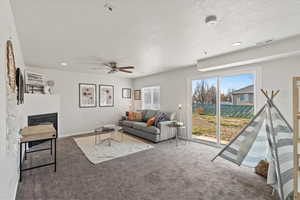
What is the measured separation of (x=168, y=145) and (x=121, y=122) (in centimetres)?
263

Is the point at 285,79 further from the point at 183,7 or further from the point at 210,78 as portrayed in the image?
the point at 183,7

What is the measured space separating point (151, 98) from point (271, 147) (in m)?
4.74

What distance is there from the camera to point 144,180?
242 centimetres

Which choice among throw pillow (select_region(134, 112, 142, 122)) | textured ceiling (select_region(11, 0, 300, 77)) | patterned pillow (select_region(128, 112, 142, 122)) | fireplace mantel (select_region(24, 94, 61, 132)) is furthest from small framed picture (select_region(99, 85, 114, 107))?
textured ceiling (select_region(11, 0, 300, 77))

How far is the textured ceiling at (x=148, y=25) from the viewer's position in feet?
5.53

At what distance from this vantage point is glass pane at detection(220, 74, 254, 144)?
3551 mm

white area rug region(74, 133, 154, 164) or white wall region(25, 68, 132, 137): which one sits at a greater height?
white wall region(25, 68, 132, 137)

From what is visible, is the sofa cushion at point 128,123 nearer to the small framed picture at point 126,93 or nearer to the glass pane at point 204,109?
the small framed picture at point 126,93

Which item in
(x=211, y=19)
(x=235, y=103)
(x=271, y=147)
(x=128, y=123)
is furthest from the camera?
(x=128, y=123)

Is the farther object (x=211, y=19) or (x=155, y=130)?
(x=155, y=130)

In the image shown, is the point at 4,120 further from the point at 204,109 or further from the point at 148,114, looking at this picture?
the point at 148,114

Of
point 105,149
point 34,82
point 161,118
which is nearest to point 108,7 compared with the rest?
point 105,149

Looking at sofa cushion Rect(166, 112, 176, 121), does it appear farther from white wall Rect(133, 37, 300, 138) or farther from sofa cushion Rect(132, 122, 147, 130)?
sofa cushion Rect(132, 122, 147, 130)

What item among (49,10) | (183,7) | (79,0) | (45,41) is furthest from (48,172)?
(183,7)
